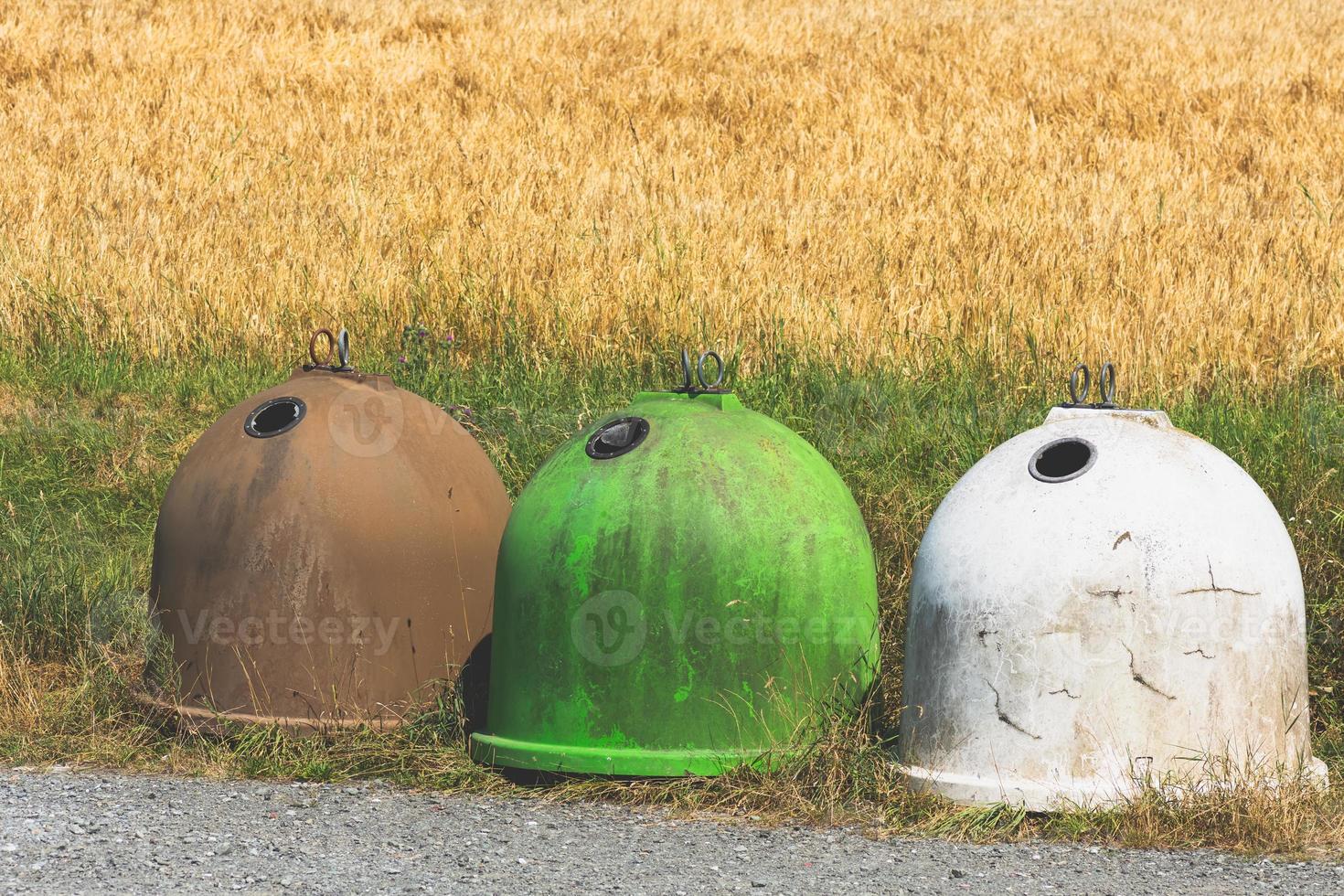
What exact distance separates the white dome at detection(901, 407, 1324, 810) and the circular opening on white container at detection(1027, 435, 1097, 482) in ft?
0.08

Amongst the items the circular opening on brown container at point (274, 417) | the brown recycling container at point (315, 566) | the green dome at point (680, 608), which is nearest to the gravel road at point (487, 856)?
the green dome at point (680, 608)

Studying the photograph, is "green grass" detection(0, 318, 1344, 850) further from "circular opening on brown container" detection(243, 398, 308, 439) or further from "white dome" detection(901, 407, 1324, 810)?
"circular opening on brown container" detection(243, 398, 308, 439)

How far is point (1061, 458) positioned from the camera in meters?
5.11

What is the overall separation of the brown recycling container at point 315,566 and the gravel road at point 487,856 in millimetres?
447

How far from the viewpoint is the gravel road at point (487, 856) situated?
4.11 m

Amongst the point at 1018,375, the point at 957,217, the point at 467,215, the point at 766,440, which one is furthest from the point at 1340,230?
the point at 766,440

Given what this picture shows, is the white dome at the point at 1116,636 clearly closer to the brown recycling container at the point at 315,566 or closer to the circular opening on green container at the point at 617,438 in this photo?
the circular opening on green container at the point at 617,438

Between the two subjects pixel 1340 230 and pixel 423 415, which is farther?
pixel 1340 230

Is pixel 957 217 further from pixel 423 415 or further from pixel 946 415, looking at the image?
pixel 423 415

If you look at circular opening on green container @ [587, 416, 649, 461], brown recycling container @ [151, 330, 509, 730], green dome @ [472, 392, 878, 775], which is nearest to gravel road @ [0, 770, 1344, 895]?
green dome @ [472, 392, 878, 775]

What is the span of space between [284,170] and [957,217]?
514 centimetres

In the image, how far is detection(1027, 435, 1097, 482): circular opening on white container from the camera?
4.77 m

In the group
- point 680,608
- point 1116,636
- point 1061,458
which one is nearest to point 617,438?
point 680,608

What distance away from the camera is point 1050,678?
455 centimetres
